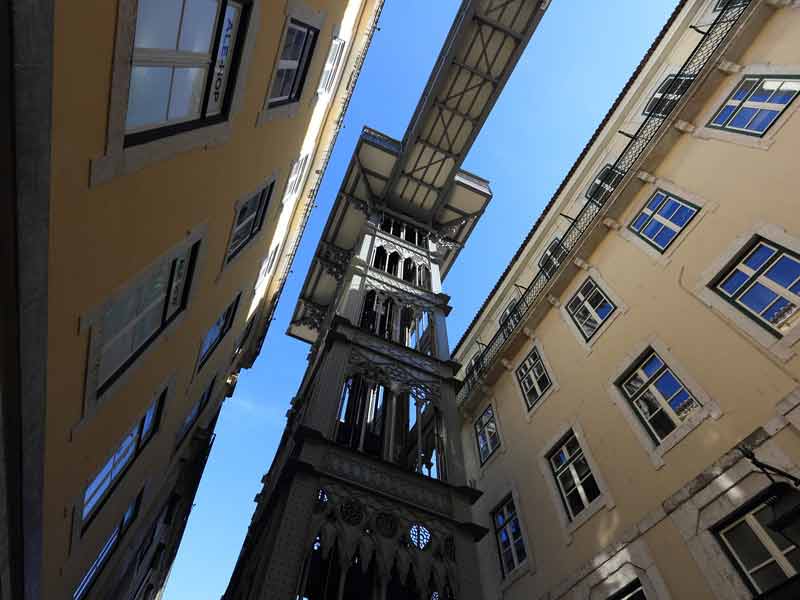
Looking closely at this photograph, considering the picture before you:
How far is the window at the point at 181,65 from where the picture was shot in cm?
486

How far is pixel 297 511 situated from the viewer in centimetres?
939

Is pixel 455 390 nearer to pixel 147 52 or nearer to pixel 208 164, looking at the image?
pixel 208 164

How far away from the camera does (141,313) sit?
694 centimetres

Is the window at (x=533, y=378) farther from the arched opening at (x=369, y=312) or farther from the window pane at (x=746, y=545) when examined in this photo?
the window pane at (x=746, y=545)

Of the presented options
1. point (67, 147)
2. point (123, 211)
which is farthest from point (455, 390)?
point (67, 147)

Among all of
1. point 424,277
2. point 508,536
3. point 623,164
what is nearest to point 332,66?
point 623,164

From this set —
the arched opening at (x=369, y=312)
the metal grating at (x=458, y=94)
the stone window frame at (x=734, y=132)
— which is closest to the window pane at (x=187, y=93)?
the stone window frame at (x=734, y=132)

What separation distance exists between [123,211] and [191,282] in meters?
3.65

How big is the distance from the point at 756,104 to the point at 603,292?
18.5ft

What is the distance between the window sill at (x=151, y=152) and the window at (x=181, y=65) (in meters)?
0.10

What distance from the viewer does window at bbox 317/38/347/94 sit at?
13326 millimetres

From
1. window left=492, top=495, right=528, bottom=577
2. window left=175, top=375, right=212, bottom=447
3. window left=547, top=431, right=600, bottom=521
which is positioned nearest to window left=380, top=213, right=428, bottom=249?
window left=175, top=375, right=212, bottom=447

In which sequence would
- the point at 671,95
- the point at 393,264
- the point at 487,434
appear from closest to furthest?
the point at 671,95, the point at 487,434, the point at 393,264

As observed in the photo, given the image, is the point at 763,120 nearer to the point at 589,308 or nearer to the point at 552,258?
the point at 589,308
